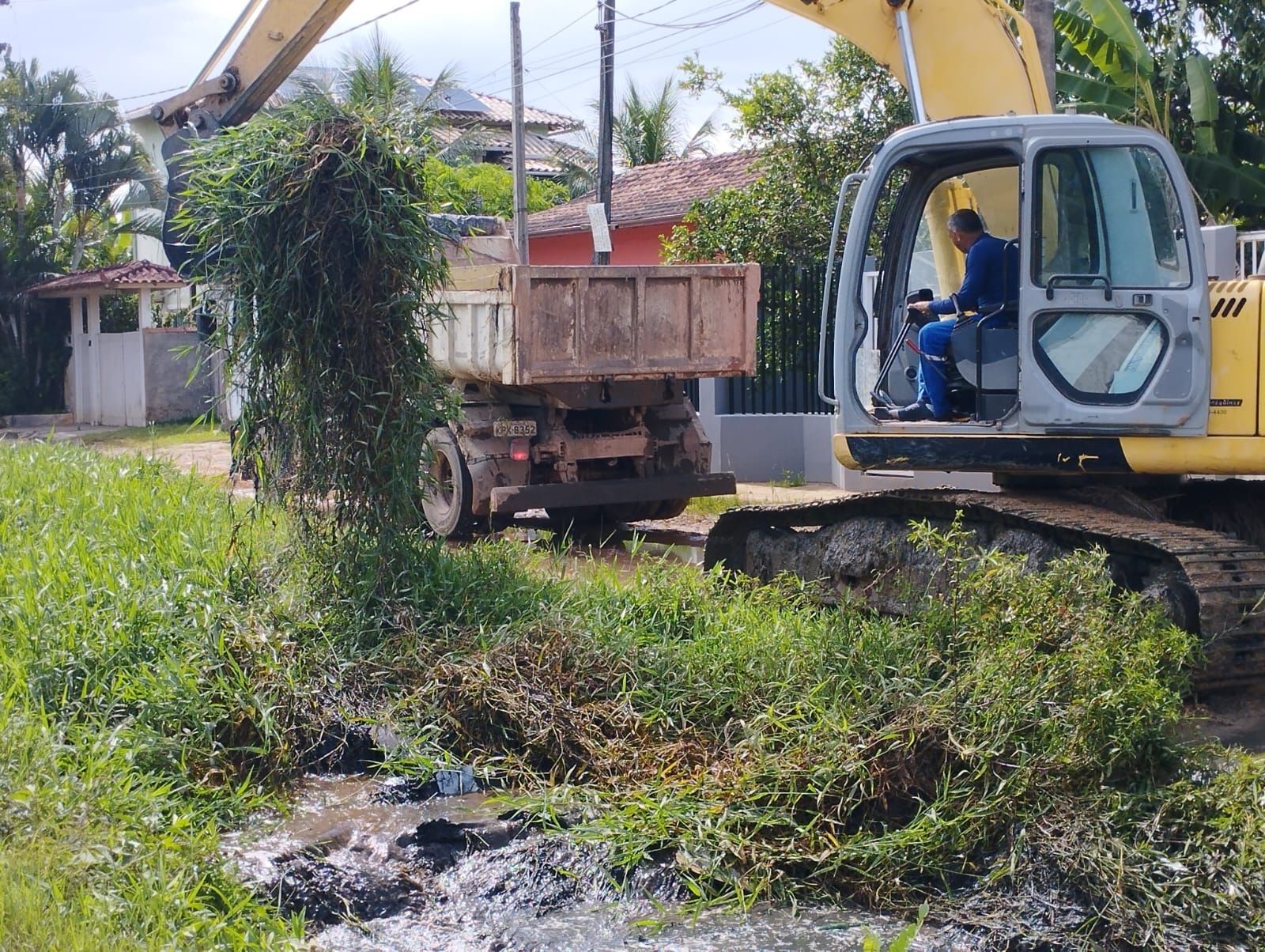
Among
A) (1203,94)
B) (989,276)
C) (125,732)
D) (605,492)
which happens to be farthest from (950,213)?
(1203,94)

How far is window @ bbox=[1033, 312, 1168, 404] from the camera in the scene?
22.0 feet

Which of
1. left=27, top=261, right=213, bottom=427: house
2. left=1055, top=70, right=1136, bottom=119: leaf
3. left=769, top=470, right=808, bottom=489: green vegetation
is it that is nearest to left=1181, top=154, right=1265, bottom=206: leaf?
left=1055, top=70, right=1136, bottom=119: leaf

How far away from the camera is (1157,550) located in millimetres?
6551

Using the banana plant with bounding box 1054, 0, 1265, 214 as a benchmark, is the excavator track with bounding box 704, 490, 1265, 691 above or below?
below

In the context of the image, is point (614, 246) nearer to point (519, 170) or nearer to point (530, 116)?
point (519, 170)

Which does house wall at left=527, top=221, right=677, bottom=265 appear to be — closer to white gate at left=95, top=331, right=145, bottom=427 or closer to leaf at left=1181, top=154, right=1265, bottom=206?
white gate at left=95, top=331, right=145, bottom=427

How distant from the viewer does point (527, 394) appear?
1075cm

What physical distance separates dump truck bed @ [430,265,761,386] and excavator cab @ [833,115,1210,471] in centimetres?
322

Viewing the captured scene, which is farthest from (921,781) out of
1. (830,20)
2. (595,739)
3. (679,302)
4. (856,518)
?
(679,302)

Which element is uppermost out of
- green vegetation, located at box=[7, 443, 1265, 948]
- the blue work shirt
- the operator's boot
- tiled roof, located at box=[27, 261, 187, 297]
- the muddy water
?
tiled roof, located at box=[27, 261, 187, 297]

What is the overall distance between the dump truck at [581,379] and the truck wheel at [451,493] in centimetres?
1

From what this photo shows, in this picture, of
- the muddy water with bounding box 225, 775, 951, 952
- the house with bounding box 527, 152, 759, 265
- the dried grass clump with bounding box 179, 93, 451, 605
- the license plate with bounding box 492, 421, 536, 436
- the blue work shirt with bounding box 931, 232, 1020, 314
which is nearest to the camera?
the muddy water with bounding box 225, 775, 951, 952

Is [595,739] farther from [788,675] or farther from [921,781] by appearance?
[921,781]

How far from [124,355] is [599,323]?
17333 millimetres
